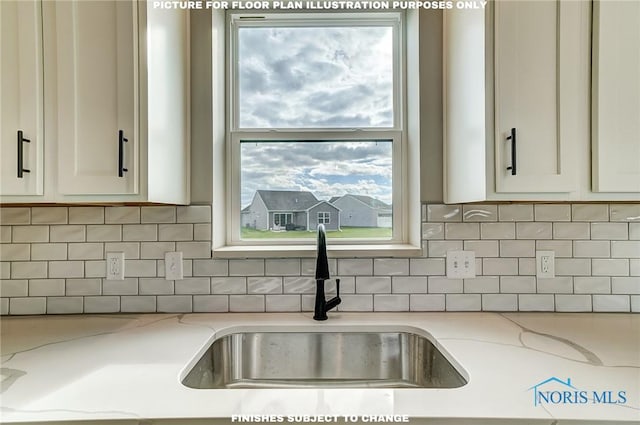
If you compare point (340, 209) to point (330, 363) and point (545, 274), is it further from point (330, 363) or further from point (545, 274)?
point (545, 274)

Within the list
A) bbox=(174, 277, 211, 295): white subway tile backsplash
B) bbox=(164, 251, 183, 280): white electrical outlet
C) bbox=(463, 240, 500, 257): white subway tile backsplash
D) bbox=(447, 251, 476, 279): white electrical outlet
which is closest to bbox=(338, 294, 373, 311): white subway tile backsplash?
bbox=(447, 251, 476, 279): white electrical outlet

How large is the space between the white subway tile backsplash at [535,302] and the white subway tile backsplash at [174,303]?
1364 mm

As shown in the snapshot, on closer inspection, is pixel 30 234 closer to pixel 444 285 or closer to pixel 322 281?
pixel 322 281

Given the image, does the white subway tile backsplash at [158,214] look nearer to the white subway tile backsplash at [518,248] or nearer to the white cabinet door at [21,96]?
the white cabinet door at [21,96]

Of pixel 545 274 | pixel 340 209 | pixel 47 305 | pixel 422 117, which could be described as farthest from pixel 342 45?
pixel 47 305

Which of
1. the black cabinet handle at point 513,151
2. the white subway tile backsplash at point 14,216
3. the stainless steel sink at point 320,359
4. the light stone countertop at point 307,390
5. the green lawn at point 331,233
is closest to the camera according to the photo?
the light stone countertop at point 307,390

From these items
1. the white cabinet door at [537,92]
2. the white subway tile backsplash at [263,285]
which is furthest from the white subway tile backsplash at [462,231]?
the white subway tile backsplash at [263,285]

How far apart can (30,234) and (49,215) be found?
0.36ft

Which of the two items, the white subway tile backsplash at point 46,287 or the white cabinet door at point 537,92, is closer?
the white cabinet door at point 537,92

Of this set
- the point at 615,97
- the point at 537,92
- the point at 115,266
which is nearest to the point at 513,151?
the point at 537,92

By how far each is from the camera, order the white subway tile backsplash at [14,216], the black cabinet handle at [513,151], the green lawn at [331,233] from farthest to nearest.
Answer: the green lawn at [331,233]
the white subway tile backsplash at [14,216]
the black cabinet handle at [513,151]

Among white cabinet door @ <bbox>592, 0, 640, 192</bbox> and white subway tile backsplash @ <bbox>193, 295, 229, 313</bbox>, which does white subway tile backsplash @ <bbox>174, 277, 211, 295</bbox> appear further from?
white cabinet door @ <bbox>592, 0, 640, 192</bbox>

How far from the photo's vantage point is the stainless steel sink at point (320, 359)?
1.17 metres

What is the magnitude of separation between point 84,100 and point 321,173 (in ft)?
3.06
